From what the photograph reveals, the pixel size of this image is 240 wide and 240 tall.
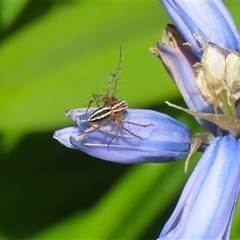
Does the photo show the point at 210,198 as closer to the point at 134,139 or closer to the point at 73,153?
the point at 134,139

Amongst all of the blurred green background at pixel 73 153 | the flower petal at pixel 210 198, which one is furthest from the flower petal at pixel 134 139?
the blurred green background at pixel 73 153

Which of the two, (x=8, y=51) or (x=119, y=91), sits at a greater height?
(x=8, y=51)

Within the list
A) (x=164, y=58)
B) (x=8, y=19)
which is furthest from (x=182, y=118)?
(x=8, y=19)

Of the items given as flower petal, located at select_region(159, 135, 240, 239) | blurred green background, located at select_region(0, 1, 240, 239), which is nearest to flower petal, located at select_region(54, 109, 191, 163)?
flower petal, located at select_region(159, 135, 240, 239)

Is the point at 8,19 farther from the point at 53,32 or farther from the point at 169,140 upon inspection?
the point at 169,140

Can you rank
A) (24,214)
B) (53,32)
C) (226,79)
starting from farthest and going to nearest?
(53,32)
(24,214)
(226,79)

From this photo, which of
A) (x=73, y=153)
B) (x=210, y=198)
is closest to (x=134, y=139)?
→ (x=210, y=198)

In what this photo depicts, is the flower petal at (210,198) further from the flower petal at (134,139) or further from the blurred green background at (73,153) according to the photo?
the blurred green background at (73,153)
